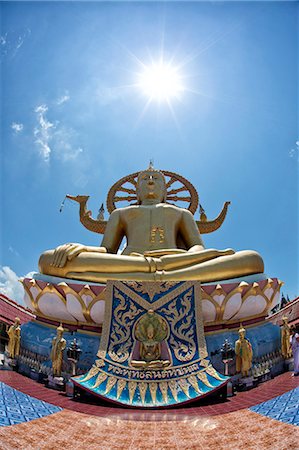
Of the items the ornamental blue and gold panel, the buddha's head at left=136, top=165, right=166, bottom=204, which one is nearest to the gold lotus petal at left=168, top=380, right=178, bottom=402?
the ornamental blue and gold panel

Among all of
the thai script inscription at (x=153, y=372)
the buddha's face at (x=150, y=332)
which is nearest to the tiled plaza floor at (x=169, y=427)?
the thai script inscription at (x=153, y=372)

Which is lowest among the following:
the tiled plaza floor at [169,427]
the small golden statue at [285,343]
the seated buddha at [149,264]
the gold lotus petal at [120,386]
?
the tiled plaza floor at [169,427]

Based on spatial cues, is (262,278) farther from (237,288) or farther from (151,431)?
(151,431)

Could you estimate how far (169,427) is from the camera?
11.1ft

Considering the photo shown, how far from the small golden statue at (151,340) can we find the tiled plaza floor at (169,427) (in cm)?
75

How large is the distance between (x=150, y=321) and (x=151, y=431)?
1.96 metres

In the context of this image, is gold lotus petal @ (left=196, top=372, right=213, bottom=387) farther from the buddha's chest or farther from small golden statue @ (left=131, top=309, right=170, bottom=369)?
the buddha's chest

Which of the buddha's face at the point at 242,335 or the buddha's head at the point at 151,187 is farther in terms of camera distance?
the buddha's head at the point at 151,187

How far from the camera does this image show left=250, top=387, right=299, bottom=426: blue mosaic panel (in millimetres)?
3223

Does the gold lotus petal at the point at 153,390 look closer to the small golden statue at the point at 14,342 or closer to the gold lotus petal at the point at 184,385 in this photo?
the gold lotus petal at the point at 184,385

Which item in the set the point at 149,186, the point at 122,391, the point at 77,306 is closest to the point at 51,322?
the point at 77,306

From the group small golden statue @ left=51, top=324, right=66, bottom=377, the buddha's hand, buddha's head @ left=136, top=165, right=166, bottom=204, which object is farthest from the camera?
buddha's head @ left=136, top=165, right=166, bottom=204

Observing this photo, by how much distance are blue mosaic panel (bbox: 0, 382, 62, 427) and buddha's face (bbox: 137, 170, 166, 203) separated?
6.28 meters

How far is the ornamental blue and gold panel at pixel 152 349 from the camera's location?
4297 mm
